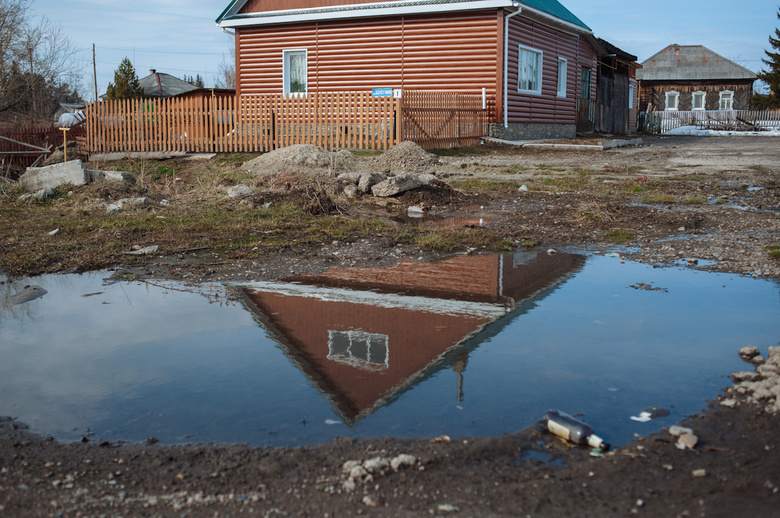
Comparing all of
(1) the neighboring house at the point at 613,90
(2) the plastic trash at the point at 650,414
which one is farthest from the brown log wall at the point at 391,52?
(2) the plastic trash at the point at 650,414

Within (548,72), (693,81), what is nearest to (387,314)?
(548,72)

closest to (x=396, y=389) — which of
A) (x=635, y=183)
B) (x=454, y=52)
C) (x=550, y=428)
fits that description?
(x=550, y=428)

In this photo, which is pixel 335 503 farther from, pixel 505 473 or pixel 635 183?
pixel 635 183

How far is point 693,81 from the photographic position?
48906mm

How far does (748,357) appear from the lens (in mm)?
3568

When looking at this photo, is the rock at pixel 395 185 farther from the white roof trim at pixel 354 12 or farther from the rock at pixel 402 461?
the white roof trim at pixel 354 12

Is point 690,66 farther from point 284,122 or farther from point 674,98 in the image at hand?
point 284,122

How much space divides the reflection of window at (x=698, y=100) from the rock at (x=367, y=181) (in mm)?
46023

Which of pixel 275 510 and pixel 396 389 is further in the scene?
pixel 396 389

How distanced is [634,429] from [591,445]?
0.27m

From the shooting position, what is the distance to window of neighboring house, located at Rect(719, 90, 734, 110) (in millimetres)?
48594

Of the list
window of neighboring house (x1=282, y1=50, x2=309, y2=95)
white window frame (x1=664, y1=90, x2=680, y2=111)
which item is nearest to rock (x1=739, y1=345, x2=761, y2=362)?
window of neighboring house (x1=282, y1=50, x2=309, y2=95)

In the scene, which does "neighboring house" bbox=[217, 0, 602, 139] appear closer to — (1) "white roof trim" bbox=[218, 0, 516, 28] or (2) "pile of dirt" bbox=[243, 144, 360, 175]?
(1) "white roof trim" bbox=[218, 0, 516, 28]

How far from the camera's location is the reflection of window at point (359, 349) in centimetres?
358
